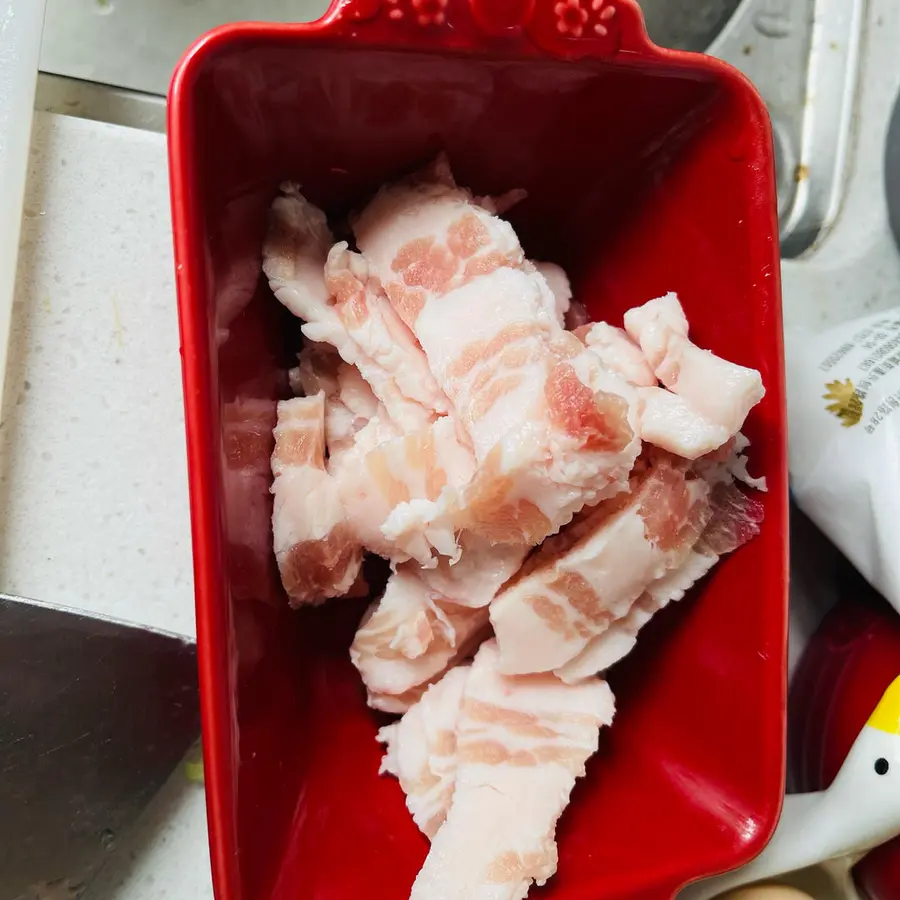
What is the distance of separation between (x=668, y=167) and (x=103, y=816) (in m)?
0.67

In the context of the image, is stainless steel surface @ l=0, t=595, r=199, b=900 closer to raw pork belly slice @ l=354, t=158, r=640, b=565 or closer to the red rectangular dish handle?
raw pork belly slice @ l=354, t=158, r=640, b=565

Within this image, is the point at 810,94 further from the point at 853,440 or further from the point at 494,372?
the point at 494,372

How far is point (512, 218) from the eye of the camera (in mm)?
739

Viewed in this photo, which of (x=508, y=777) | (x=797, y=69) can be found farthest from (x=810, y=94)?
(x=508, y=777)

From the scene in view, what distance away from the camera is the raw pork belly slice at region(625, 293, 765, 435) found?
23.0 inches

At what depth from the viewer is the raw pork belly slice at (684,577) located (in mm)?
630

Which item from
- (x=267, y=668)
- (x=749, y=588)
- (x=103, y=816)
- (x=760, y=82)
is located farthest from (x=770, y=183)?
(x=103, y=816)

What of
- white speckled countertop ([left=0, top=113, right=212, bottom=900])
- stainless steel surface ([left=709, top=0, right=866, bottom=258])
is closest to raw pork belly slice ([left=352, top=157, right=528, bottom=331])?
white speckled countertop ([left=0, top=113, right=212, bottom=900])

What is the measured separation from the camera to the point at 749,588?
2.03ft

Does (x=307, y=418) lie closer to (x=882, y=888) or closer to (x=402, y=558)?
(x=402, y=558)

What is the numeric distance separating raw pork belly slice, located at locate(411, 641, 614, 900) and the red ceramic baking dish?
42mm

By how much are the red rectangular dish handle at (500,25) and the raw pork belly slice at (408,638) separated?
37cm

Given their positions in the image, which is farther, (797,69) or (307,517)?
(797,69)

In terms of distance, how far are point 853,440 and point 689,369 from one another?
0.68 ft
